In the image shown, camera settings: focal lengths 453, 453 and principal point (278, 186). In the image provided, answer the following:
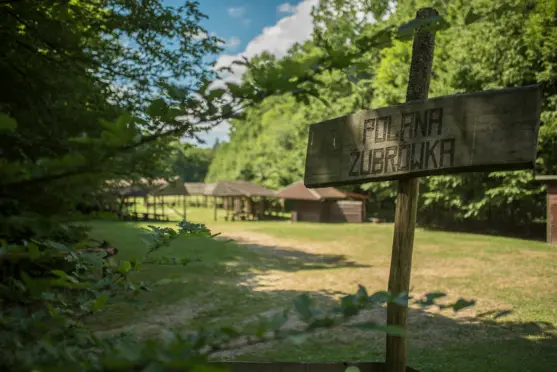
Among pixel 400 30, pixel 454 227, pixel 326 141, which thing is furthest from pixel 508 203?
pixel 400 30

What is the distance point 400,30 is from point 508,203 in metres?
20.5

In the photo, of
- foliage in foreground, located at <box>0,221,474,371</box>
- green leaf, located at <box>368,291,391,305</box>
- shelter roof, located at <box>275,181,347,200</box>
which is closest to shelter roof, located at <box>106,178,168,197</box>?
foliage in foreground, located at <box>0,221,474,371</box>

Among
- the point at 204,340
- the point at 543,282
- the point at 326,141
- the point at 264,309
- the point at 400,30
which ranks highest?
the point at 400,30

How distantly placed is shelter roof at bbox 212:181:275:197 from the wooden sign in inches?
1287

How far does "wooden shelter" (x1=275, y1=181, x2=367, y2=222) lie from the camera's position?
33031 mm

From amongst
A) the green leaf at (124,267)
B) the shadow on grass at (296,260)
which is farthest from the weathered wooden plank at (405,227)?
the shadow on grass at (296,260)

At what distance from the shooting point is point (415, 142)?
300cm

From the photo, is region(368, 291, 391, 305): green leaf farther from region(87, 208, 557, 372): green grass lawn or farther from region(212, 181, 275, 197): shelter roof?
region(212, 181, 275, 197): shelter roof

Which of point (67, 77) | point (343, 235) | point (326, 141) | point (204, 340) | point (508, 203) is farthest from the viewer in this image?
point (343, 235)

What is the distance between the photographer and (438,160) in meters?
2.90

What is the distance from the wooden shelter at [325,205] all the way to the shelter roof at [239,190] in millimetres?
2929

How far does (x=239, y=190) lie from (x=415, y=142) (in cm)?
3482

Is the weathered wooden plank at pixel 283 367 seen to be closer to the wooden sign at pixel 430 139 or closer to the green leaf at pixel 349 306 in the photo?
the wooden sign at pixel 430 139

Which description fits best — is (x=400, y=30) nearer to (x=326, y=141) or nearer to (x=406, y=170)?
(x=406, y=170)
